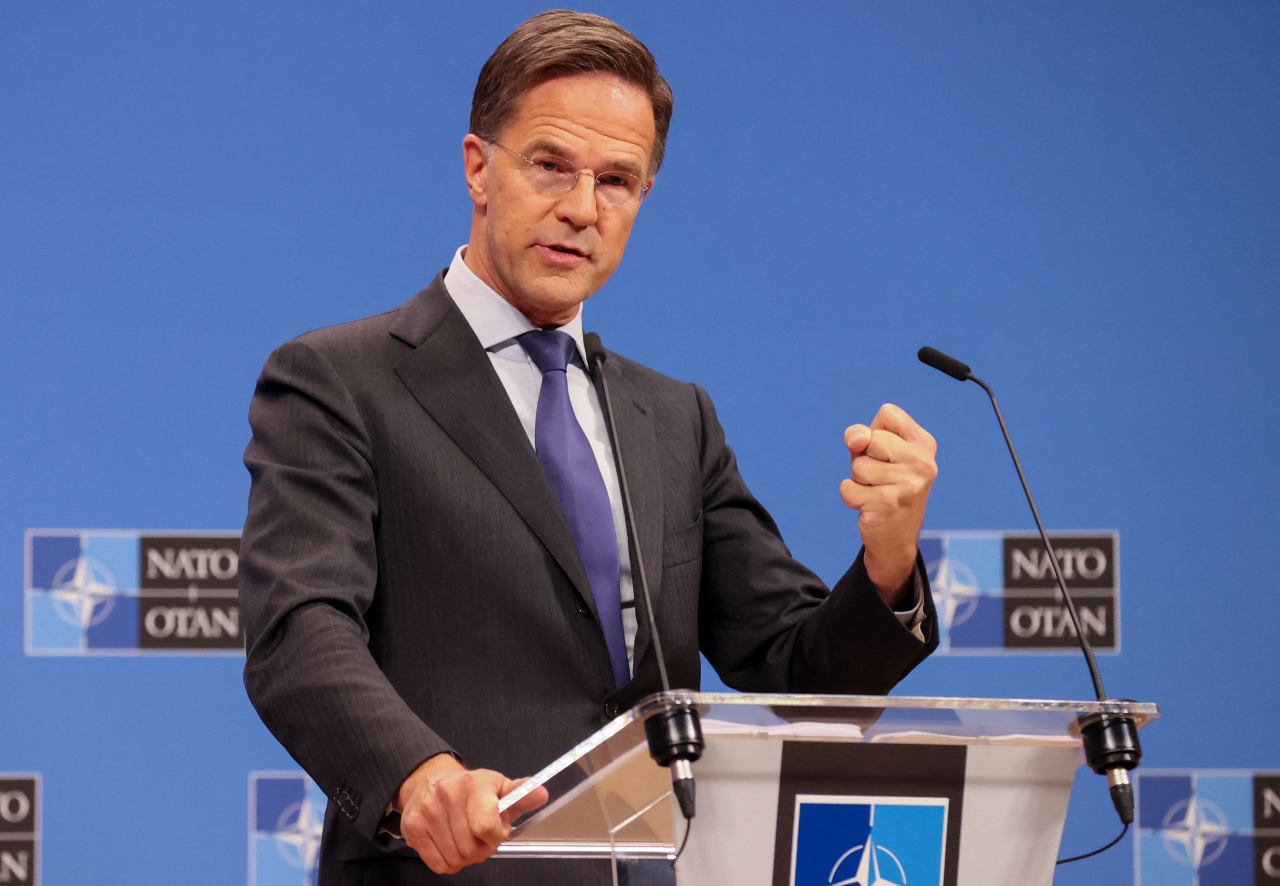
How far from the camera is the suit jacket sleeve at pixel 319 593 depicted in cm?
104

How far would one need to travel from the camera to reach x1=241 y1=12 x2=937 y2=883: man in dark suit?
115 cm

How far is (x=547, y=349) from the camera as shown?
1.51 meters

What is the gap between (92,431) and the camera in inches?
97.7

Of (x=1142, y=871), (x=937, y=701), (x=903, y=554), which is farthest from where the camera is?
(x=1142, y=871)

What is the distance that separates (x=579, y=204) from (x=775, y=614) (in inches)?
22.3

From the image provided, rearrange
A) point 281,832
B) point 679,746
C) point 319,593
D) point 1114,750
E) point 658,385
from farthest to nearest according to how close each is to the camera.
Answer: point 281,832
point 658,385
point 319,593
point 1114,750
point 679,746

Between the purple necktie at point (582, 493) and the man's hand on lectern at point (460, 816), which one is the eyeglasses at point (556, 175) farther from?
the man's hand on lectern at point (460, 816)

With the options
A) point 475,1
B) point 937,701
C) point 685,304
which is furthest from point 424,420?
point 475,1

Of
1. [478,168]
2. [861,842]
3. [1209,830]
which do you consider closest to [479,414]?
[478,168]

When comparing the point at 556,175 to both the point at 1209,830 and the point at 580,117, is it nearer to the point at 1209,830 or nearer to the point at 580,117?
the point at 580,117

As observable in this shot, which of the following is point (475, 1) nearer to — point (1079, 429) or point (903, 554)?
point (1079, 429)

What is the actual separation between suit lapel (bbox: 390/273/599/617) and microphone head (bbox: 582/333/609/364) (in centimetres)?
11

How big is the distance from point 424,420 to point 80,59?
5.44 feet

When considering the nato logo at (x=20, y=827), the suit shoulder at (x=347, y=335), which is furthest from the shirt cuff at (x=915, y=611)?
the nato logo at (x=20, y=827)
